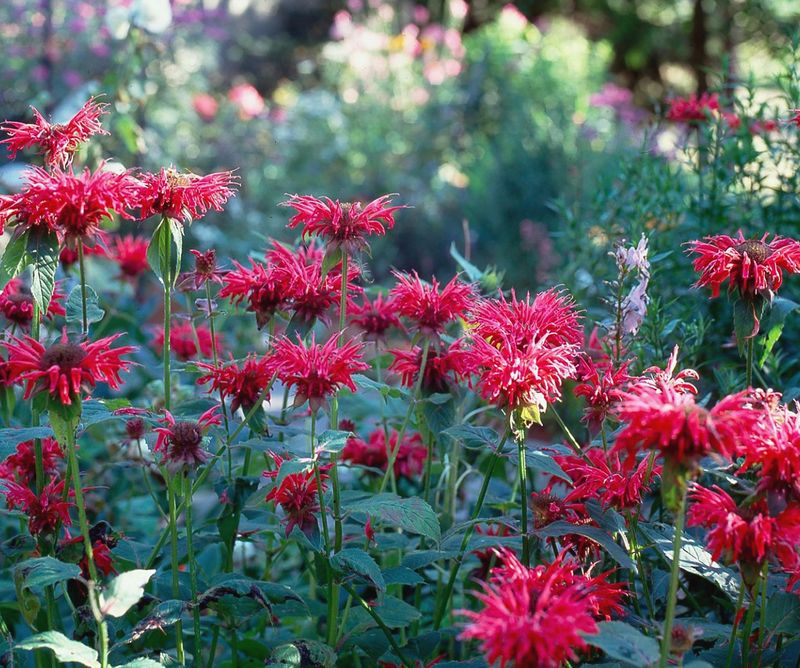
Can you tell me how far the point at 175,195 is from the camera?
4.37 feet

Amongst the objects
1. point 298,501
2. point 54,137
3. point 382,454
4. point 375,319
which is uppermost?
point 54,137

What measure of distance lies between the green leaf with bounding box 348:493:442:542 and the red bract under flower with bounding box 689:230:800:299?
53 cm

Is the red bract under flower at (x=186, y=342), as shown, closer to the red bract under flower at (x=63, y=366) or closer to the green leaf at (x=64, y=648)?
the red bract under flower at (x=63, y=366)

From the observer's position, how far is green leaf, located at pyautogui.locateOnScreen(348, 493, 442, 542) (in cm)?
127

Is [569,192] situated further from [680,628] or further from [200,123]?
[680,628]

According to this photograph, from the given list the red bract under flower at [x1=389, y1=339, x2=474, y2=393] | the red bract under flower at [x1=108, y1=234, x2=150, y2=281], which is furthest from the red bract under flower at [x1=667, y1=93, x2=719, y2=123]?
the red bract under flower at [x1=108, y1=234, x2=150, y2=281]

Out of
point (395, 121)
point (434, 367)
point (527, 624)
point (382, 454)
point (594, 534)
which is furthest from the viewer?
point (395, 121)

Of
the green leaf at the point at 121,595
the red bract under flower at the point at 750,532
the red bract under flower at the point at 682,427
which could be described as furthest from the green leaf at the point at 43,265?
the red bract under flower at the point at 750,532

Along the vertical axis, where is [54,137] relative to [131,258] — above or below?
above

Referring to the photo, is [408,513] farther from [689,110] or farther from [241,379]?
[689,110]

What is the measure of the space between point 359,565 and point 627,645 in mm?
405

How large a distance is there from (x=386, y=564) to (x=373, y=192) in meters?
3.94

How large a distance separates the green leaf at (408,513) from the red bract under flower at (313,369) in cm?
16

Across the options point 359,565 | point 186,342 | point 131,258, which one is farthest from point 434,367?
point 131,258
